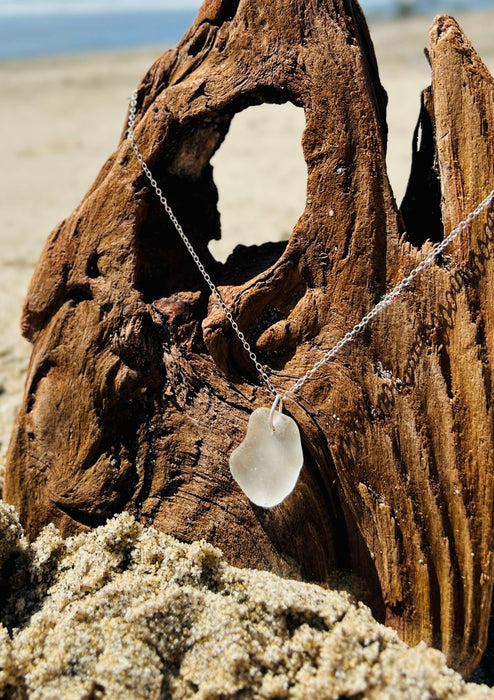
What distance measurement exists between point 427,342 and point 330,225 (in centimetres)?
48

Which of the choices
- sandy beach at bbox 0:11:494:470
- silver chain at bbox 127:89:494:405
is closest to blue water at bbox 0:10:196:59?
sandy beach at bbox 0:11:494:470

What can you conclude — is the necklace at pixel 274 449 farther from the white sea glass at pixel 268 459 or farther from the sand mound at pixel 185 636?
the sand mound at pixel 185 636

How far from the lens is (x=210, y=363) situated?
7.27 feet

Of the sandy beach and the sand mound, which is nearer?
the sand mound

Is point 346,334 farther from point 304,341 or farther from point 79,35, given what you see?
point 79,35

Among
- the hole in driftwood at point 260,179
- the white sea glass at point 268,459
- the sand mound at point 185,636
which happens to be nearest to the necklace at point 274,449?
the white sea glass at point 268,459

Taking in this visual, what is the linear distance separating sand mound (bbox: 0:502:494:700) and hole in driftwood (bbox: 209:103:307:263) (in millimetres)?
4060

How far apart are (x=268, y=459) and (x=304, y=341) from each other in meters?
0.41

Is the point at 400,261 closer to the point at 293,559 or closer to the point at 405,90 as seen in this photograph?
the point at 293,559

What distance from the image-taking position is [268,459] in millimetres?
2004

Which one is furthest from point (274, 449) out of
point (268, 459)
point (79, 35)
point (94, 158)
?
point (79, 35)

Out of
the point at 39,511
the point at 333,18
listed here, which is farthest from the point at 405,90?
the point at 39,511

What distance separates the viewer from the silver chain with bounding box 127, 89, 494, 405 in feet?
6.31

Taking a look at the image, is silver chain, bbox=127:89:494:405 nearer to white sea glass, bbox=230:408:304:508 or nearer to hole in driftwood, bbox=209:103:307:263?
white sea glass, bbox=230:408:304:508
